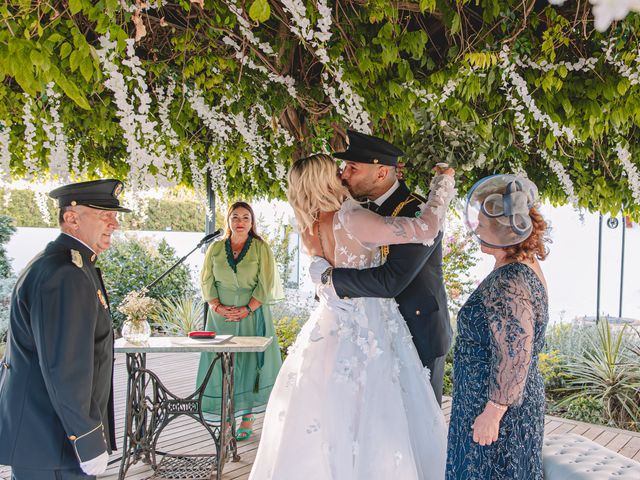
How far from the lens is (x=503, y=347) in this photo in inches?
72.8

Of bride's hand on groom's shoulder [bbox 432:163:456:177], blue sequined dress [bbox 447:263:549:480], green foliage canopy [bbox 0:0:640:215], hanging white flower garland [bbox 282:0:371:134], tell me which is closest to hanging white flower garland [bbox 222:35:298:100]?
green foliage canopy [bbox 0:0:640:215]

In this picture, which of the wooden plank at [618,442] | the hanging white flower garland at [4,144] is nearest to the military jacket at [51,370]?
the hanging white flower garland at [4,144]

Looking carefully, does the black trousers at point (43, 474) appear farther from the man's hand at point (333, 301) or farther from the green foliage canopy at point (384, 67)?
the green foliage canopy at point (384, 67)

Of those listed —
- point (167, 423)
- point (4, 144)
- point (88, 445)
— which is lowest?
point (167, 423)

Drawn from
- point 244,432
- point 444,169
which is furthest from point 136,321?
point 444,169

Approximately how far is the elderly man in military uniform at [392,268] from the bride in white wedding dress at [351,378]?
2.7 inches

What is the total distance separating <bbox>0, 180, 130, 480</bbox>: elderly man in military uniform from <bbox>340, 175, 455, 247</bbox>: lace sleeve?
40.9 inches

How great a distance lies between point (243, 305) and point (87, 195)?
237 cm

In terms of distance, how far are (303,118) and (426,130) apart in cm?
112

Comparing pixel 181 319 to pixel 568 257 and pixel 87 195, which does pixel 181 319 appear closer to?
pixel 87 195

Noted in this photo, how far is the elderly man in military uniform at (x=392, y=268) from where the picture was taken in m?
2.35

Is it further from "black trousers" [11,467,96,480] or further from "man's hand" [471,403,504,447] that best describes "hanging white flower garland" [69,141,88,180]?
"man's hand" [471,403,504,447]

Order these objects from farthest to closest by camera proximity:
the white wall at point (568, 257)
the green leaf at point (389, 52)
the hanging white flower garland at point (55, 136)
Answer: the white wall at point (568, 257), the hanging white flower garland at point (55, 136), the green leaf at point (389, 52)

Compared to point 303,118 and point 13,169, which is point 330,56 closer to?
point 303,118
